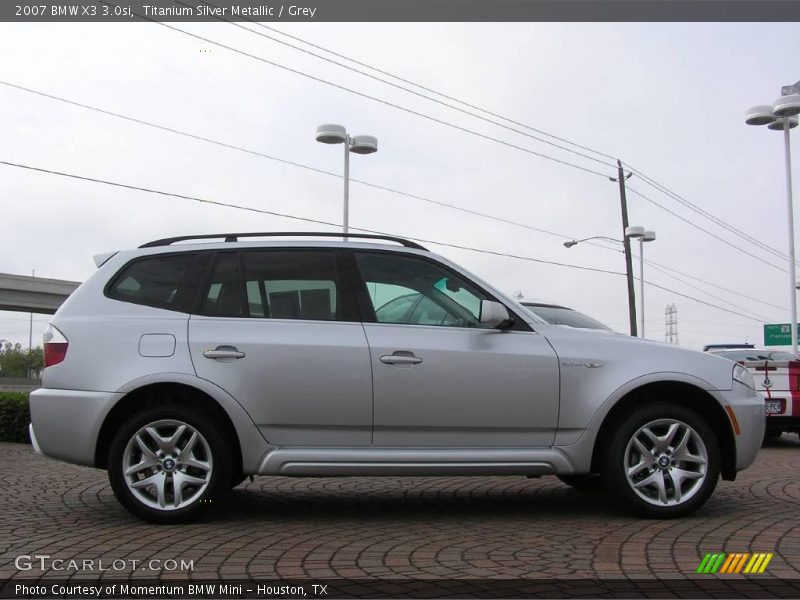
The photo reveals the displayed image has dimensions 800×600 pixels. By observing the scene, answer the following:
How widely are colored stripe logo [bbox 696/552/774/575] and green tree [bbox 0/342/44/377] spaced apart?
367ft

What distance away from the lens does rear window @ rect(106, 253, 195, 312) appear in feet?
17.9

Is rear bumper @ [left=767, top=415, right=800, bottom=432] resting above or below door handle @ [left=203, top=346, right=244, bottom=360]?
below

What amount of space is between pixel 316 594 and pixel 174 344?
215 cm

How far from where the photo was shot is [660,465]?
17.5 ft

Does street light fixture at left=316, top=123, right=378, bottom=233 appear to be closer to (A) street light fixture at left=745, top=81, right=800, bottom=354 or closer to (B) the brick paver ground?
(A) street light fixture at left=745, top=81, right=800, bottom=354

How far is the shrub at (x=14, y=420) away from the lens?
38.5 ft

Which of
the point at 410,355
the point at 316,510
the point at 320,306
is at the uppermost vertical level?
the point at 320,306

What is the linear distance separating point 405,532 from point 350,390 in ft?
3.06

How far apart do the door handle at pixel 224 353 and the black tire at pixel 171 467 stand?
1.23ft

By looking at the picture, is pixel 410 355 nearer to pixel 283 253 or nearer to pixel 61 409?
pixel 283 253

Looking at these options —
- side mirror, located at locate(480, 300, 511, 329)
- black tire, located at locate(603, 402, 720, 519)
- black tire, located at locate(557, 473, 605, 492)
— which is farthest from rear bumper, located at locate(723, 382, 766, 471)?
side mirror, located at locate(480, 300, 511, 329)

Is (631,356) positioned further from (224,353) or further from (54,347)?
(54,347)

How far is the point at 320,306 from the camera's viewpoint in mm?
5441
